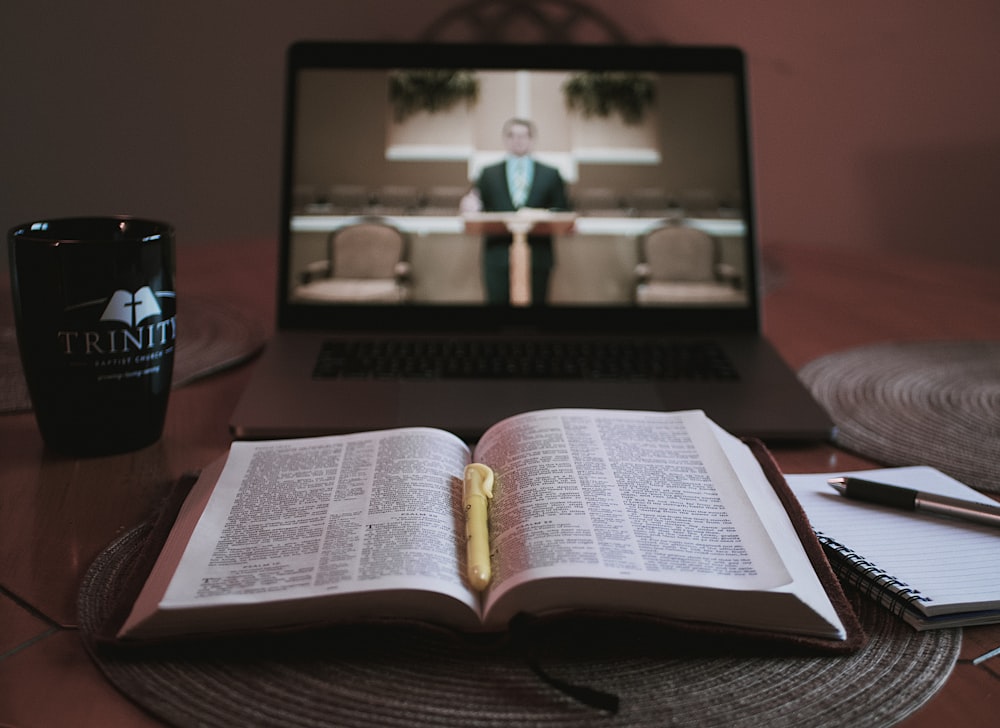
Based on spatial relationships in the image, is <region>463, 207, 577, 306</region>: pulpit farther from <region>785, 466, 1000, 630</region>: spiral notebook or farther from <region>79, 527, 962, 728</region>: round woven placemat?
<region>79, 527, 962, 728</region>: round woven placemat


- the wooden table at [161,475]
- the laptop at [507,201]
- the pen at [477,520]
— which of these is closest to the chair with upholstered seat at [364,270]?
the laptop at [507,201]

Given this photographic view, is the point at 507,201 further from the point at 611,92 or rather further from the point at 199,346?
the point at 199,346

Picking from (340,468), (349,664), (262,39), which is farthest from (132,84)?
(349,664)

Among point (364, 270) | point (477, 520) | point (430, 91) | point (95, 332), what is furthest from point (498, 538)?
point (430, 91)

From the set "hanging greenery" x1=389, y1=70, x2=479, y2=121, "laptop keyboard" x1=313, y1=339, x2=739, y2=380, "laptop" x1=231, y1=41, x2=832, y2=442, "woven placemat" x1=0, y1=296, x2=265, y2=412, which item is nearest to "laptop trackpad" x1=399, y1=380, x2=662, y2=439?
"laptop keyboard" x1=313, y1=339, x2=739, y2=380

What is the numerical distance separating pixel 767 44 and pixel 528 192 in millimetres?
1765

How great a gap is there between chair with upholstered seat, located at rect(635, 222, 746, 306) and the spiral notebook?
352 mm

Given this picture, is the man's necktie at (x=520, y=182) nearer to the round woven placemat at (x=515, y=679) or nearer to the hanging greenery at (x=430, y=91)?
the hanging greenery at (x=430, y=91)

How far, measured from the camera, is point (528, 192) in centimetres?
91

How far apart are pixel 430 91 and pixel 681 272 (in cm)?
35

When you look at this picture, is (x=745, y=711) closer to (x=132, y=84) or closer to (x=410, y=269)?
(x=410, y=269)

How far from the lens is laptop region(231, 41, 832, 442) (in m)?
0.90

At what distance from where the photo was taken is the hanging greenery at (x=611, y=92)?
924 mm

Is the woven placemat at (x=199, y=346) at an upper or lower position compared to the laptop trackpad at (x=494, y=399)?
upper
